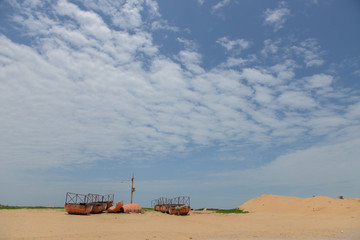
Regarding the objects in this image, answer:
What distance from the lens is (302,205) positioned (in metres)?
34.7

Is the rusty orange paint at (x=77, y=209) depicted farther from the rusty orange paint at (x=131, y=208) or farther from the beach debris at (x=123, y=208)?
the rusty orange paint at (x=131, y=208)

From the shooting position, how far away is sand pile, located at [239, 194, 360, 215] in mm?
30266

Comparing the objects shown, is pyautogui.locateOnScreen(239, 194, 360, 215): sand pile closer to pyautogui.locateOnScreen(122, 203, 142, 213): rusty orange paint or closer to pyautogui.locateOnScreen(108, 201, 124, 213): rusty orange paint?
pyautogui.locateOnScreen(122, 203, 142, 213): rusty orange paint

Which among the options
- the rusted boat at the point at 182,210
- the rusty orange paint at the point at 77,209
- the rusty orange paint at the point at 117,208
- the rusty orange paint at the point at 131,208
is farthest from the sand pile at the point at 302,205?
the rusty orange paint at the point at 77,209

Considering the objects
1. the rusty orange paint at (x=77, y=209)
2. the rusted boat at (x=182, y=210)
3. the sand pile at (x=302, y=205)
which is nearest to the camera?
the rusty orange paint at (x=77, y=209)

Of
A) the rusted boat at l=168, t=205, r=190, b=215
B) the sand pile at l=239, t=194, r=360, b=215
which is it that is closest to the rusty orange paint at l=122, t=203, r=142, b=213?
the rusted boat at l=168, t=205, r=190, b=215

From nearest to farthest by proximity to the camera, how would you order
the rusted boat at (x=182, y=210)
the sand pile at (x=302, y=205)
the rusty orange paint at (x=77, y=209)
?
1. the rusty orange paint at (x=77, y=209)
2. the rusted boat at (x=182, y=210)
3. the sand pile at (x=302, y=205)

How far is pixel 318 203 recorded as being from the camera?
33.6m

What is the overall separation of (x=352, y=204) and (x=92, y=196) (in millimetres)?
31781

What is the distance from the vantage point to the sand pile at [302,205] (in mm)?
30266

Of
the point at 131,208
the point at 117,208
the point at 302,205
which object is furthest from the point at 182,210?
the point at 302,205

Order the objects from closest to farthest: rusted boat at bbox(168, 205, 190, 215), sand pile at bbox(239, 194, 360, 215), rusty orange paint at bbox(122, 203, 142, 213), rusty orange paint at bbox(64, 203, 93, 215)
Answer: rusty orange paint at bbox(64, 203, 93, 215), rusted boat at bbox(168, 205, 190, 215), sand pile at bbox(239, 194, 360, 215), rusty orange paint at bbox(122, 203, 142, 213)

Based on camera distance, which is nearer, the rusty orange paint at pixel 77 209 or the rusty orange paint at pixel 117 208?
the rusty orange paint at pixel 77 209

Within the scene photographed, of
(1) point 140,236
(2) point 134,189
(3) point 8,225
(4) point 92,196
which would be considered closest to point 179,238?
(1) point 140,236
